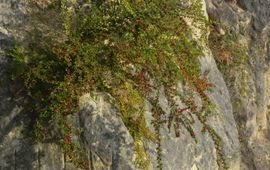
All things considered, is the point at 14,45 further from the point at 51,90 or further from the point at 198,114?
the point at 198,114

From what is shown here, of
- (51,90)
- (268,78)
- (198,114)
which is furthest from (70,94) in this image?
(268,78)

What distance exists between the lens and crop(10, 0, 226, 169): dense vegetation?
5.83m

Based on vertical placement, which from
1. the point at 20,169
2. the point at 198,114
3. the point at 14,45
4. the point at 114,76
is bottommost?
the point at 20,169

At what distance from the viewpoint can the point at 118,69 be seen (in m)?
6.14

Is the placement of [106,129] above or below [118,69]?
below

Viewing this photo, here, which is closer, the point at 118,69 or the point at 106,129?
the point at 106,129

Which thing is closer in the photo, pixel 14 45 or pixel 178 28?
pixel 14 45

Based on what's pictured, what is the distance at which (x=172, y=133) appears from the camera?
646 cm

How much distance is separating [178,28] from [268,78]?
13.1ft

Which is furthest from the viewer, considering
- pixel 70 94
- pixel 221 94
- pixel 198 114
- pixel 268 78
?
pixel 268 78

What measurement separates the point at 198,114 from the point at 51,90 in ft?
6.97

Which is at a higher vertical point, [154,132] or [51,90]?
[51,90]

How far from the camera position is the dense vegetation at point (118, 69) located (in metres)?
5.83

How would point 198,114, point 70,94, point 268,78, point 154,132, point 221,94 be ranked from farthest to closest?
point 268,78 < point 221,94 < point 198,114 < point 154,132 < point 70,94
